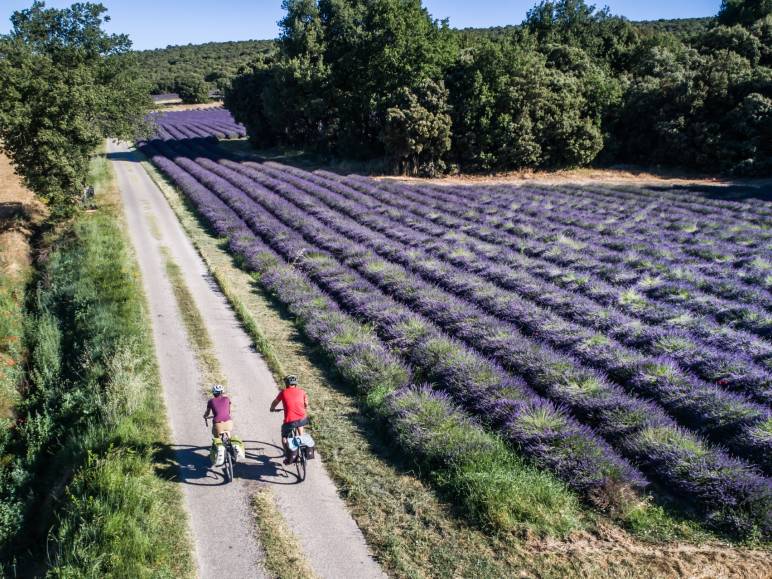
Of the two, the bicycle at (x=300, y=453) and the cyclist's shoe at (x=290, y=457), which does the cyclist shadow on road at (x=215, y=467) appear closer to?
the bicycle at (x=300, y=453)

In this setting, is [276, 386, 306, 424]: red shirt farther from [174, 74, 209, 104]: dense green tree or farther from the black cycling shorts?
[174, 74, 209, 104]: dense green tree

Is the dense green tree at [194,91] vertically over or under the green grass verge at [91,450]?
over

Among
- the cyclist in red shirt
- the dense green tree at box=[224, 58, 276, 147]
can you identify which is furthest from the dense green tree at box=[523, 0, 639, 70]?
the cyclist in red shirt

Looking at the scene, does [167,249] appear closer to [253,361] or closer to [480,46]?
[253,361]

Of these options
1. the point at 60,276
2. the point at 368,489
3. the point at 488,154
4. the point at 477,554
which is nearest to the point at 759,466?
the point at 477,554

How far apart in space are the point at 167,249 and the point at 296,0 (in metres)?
35.1

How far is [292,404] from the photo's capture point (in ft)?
29.4

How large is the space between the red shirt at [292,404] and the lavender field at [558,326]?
1.90 metres

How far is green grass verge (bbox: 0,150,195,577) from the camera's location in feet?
23.9

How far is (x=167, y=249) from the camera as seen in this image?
23312mm

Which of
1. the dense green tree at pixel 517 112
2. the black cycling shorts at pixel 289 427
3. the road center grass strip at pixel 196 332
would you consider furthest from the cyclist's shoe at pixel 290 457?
the dense green tree at pixel 517 112

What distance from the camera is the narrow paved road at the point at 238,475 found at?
7.38m

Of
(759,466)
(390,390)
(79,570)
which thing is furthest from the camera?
(390,390)

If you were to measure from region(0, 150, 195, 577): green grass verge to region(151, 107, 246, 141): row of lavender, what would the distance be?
150 feet
